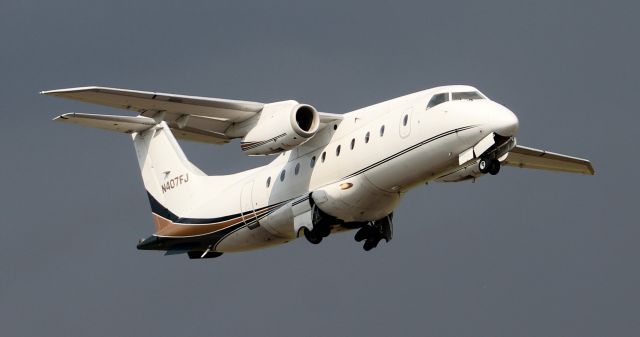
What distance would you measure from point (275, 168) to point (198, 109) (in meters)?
1.36

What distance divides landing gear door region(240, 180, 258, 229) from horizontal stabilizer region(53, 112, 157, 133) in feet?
5.38

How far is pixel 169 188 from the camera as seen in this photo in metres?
20.5

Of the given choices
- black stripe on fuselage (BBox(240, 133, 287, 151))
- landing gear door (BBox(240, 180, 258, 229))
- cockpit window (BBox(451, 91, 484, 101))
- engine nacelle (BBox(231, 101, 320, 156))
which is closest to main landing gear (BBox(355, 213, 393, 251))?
landing gear door (BBox(240, 180, 258, 229))

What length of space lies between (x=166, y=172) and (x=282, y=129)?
12.1 ft

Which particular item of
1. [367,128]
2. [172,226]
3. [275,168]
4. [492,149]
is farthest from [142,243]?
[492,149]

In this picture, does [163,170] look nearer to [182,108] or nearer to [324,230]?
[182,108]

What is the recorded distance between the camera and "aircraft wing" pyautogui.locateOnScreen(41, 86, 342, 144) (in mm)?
17500

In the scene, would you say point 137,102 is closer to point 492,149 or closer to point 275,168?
point 275,168

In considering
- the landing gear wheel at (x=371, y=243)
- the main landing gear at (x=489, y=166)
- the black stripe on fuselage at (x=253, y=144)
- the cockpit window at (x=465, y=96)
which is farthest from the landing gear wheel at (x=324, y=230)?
the cockpit window at (x=465, y=96)

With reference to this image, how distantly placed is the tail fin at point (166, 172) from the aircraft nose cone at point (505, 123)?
17.5ft

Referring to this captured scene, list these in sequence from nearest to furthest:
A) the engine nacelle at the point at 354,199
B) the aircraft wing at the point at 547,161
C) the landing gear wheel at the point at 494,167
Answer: the landing gear wheel at the point at 494,167 < the engine nacelle at the point at 354,199 < the aircraft wing at the point at 547,161

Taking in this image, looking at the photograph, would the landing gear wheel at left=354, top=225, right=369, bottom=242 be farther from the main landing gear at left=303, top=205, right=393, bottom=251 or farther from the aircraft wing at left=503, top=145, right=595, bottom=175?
the aircraft wing at left=503, top=145, right=595, bottom=175

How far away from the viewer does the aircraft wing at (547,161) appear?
19566 millimetres

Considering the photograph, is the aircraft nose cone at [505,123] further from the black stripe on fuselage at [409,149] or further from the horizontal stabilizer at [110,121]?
the horizontal stabilizer at [110,121]
